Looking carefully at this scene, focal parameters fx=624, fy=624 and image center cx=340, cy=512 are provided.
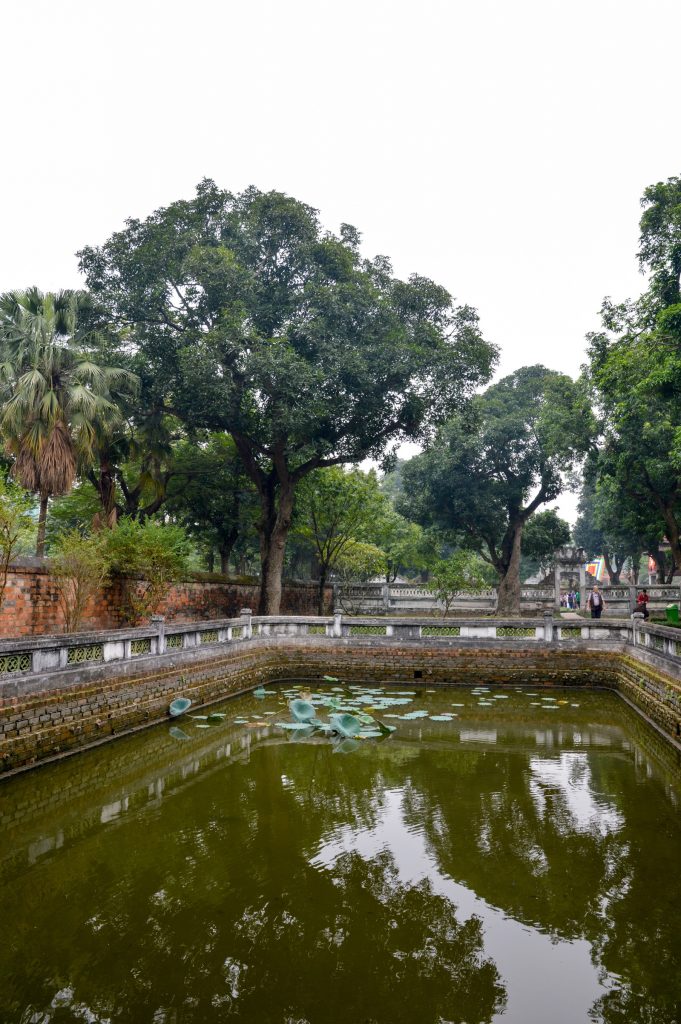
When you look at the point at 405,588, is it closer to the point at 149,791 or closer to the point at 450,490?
the point at 450,490

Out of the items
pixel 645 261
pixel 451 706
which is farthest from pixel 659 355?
pixel 451 706

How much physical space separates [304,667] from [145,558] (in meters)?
4.50

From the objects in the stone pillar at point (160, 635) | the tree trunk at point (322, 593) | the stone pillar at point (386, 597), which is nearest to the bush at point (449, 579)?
the stone pillar at point (386, 597)

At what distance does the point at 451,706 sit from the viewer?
11.7m

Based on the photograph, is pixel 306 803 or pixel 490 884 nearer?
pixel 490 884

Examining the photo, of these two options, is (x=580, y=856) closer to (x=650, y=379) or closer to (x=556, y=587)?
(x=650, y=379)

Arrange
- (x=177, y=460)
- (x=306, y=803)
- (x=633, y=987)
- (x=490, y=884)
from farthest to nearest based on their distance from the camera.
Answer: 1. (x=177, y=460)
2. (x=306, y=803)
3. (x=490, y=884)
4. (x=633, y=987)

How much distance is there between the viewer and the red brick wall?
12531 mm

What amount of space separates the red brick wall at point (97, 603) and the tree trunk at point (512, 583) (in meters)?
11.3

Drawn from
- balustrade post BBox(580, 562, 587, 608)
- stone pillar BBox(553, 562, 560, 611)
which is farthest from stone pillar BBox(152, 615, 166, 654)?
stone pillar BBox(553, 562, 560, 611)

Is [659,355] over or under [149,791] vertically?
over

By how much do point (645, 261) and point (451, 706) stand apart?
12291mm

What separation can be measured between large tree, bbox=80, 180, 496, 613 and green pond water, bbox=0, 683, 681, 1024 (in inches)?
424

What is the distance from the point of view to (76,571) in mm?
12961
